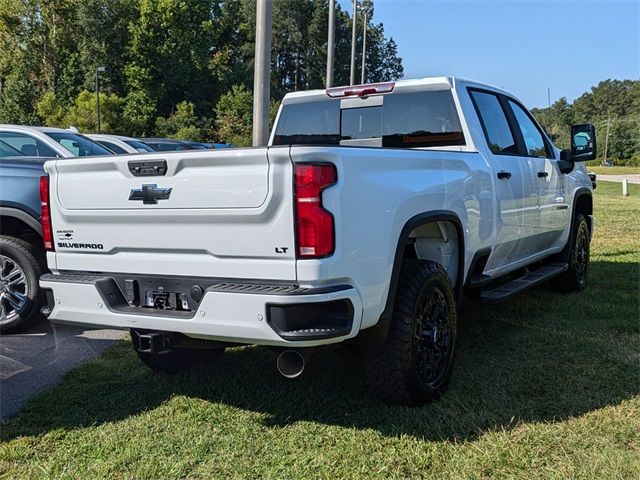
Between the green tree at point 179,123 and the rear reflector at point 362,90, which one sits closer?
the rear reflector at point 362,90

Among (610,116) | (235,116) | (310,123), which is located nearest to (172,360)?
(310,123)

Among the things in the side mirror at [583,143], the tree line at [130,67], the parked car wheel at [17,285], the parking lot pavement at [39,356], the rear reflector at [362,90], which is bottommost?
the parking lot pavement at [39,356]

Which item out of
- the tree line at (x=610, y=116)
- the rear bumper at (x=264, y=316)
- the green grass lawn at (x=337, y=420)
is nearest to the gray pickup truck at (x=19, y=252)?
the green grass lawn at (x=337, y=420)

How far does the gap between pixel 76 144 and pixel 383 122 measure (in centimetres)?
396

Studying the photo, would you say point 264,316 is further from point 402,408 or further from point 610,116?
point 610,116

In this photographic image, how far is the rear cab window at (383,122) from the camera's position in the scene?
453 centimetres

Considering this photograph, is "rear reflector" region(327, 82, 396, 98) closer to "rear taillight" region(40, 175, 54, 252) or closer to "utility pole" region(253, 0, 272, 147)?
"rear taillight" region(40, 175, 54, 252)

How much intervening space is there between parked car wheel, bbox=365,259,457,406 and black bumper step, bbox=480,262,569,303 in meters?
0.73

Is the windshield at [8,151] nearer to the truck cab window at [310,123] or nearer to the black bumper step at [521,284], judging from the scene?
the truck cab window at [310,123]

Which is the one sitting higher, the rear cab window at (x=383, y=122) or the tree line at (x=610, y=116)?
the tree line at (x=610, y=116)

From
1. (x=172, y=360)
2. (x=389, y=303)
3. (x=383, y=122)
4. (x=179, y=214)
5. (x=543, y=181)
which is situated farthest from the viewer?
(x=543, y=181)

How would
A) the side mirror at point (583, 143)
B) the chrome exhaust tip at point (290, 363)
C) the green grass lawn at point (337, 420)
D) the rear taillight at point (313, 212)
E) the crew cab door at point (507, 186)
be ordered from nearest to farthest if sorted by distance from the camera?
the rear taillight at point (313, 212), the green grass lawn at point (337, 420), the chrome exhaust tip at point (290, 363), the crew cab door at point (507, 186), the side mirror at point (583, 143)

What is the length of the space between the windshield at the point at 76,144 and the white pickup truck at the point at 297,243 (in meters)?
3.40

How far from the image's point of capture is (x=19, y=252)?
16.9ft
